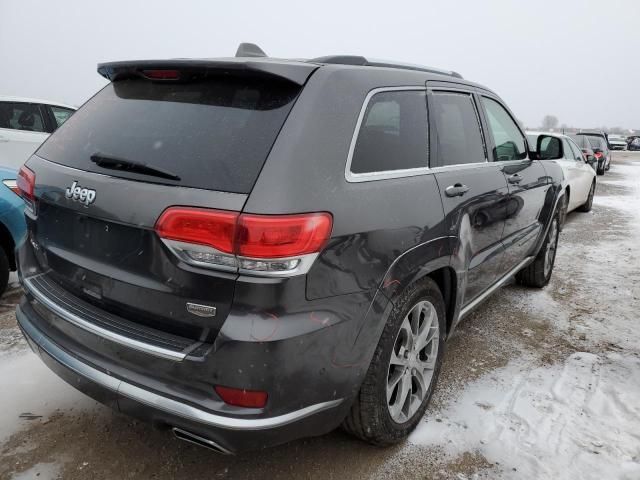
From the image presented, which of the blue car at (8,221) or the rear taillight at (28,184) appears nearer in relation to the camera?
the rear taillight at (28,184)

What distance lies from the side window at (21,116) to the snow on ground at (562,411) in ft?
22.5

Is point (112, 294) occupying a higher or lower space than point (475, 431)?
higher

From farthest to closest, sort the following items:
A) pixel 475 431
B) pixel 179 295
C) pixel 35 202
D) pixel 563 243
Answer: pixel 563 243 < pixel 475 431 < pixel 35 202 < pixel 179 295

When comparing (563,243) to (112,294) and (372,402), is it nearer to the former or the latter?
(372,402)

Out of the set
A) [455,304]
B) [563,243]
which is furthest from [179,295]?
[563,243]

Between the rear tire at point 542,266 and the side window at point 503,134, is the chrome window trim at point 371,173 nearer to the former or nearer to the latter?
the side window at point 503,134

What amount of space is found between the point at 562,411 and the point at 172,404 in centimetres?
216

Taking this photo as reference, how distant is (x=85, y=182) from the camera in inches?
77.5

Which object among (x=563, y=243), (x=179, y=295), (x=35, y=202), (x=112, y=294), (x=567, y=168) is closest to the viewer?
(x=179, y=295)

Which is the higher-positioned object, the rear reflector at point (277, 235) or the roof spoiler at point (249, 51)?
the roof spoiler at point (249, 51)

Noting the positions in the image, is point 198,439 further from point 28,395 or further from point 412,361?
point 28,395

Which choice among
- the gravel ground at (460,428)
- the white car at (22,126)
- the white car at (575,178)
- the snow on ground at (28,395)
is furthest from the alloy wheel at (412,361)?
the white car at (22,126)

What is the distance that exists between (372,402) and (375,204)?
85 centimetres

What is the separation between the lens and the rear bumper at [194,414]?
5.54ft
